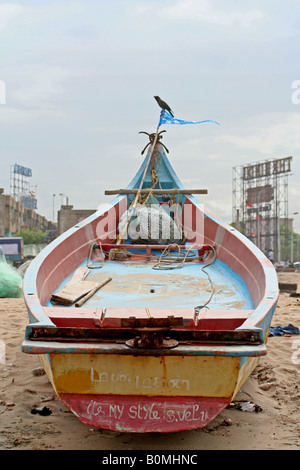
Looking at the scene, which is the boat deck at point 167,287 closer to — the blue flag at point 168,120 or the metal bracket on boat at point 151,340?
the metal bracket on boat at point 151,340

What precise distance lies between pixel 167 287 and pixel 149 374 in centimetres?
160

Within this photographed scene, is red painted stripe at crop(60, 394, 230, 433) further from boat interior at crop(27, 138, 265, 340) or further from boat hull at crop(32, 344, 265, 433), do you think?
boat interior at crop(27, 138, 265, 340)

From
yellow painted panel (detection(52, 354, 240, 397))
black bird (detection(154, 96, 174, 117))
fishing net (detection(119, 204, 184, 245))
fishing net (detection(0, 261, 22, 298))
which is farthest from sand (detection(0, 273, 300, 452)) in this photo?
black bird (detection(154, 96, 174, 117))

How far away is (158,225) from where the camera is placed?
18.9 feet

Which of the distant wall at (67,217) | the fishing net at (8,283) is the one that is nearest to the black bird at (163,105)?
the fishing net at (8,283)

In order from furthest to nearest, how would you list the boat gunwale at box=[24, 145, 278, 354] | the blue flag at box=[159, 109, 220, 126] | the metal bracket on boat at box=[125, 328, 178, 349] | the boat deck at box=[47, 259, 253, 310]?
the blue flag at box=[159, 109, 220, 126] → the boat deck at box=[47, 259, 253, 310] → the boat gunwale at box=[24, 145, 278, 354] → the metal bracket on boat at box=[125, 328, 178, 349]

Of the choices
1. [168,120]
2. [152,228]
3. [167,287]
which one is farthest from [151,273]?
[168,120]

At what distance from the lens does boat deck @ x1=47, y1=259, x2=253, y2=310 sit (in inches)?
143

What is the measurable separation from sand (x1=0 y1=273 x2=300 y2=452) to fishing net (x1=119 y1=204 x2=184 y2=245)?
2.01m

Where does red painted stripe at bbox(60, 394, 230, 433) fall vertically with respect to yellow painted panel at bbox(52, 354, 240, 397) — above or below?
below

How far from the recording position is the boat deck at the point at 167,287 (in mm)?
3636

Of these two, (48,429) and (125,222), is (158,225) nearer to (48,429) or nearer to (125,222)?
(125,222)

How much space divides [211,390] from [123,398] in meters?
0.49

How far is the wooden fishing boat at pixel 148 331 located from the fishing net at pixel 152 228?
0.89 m
